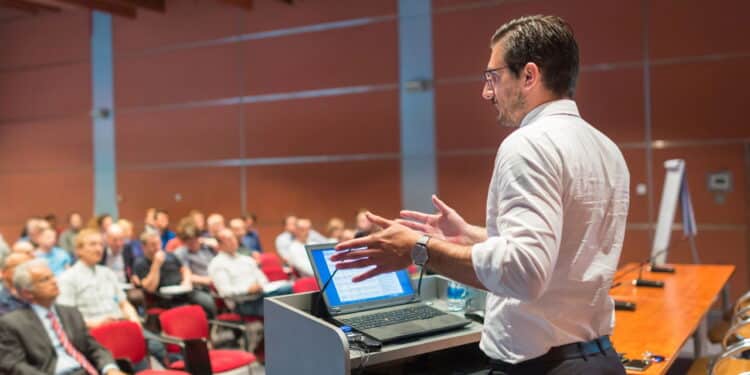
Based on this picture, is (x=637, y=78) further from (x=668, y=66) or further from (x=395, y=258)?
(x=395, y=258)

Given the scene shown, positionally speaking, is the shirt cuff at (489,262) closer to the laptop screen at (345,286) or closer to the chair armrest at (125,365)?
the laptop screen at (345,286)

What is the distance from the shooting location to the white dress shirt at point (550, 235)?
4.05ft

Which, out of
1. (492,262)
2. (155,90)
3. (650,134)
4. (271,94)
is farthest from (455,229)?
(155,90)

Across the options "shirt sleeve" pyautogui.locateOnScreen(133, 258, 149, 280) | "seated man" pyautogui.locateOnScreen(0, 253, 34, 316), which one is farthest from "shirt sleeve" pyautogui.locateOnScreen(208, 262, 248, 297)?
"seated man" pyautogui.locateOnScreen(0, 253, 34, 316)

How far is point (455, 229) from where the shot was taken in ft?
5.61

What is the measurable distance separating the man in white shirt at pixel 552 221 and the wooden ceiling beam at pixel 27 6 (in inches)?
426

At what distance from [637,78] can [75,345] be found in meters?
6.19

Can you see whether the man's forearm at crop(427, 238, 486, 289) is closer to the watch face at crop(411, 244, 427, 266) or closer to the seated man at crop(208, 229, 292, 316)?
the watch face at crop(411, 244, 427, 266)

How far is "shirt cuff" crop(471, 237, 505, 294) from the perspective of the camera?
123cm

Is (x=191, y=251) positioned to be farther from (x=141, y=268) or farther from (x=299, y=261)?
(x=299, y=261)

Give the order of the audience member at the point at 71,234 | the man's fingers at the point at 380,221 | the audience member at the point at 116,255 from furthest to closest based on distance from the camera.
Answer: the audience member at the point at 71,234
the audience member at the point at 116,255
the man's fingers at the point at 380,221

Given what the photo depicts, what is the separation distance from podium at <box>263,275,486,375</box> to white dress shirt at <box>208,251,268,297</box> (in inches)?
145

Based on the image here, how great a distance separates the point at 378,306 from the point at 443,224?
622 mm

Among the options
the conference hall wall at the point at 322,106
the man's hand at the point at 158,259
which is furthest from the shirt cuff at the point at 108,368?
the conference hall wall at the point at 322,106
